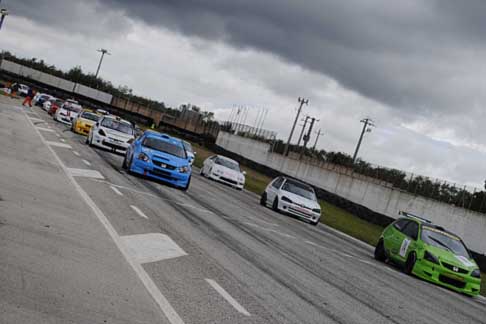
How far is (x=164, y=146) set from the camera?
69.8 ft

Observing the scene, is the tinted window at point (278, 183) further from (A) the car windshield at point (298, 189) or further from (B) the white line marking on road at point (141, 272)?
(B) the white line marking on road at point (141, 272)

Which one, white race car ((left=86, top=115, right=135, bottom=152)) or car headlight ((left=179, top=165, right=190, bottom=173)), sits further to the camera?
white race car ((left=86, top=115, right=135, bottom=152))

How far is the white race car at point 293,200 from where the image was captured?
24.2 m

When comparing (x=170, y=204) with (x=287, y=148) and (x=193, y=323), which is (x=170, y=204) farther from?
(x=287, y=148)

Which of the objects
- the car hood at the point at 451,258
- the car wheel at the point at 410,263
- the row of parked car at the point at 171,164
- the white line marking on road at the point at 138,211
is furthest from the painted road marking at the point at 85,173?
the car hood at the point at 451,258

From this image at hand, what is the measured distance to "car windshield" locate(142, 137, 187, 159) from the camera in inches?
→ 822

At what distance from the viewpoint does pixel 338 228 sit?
27688 mm

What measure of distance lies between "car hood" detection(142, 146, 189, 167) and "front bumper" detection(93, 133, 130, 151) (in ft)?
22.5

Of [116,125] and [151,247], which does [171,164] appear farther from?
[151,247]

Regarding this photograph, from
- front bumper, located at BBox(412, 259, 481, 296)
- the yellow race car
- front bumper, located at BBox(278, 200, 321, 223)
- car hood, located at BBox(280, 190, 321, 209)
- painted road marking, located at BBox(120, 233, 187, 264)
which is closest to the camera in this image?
painted road marking, located at BBox(120, 233, 187, 264)

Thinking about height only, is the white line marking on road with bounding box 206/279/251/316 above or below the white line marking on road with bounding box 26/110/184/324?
above

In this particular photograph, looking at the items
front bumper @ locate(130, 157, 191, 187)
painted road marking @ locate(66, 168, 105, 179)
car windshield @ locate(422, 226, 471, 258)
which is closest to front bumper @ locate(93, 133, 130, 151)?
front bumper @ locate(130, 157, 191, 187)

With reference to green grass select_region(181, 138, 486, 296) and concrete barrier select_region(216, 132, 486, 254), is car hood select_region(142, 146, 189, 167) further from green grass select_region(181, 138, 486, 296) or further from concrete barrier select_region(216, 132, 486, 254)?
concrete barrier select_region(216, 132, 486, 254)

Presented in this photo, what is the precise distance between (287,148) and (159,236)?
52.0 m
